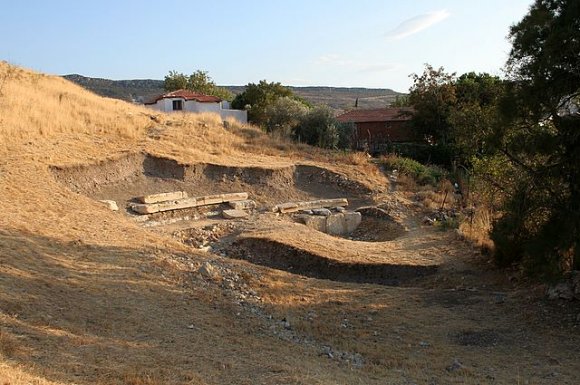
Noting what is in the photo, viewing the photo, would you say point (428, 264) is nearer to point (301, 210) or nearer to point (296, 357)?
point (301, 210)

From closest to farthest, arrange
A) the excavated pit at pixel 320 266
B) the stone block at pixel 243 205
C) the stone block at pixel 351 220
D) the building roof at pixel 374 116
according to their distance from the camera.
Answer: the excavated pit at pixel 320 266
the stone block at pixel 243 205
the stone block at pixel 351 220
the building roof at pixel 374 116

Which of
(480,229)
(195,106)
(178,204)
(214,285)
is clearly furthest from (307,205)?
(195,106)

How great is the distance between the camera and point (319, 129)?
27.4m

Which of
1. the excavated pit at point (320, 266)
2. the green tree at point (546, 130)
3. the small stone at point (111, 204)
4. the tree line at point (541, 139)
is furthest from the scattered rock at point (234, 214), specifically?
the green tree at point (546, 130)

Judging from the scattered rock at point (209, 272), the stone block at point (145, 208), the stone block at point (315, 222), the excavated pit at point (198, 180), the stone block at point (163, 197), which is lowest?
the stone block at point (315, 222)

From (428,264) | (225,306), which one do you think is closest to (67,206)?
(225,306)

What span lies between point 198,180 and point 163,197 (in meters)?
2.27

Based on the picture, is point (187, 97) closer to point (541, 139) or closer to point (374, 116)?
point (374, 116)

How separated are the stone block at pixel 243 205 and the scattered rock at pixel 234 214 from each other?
38 centimetres

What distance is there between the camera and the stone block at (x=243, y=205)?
16809 mm

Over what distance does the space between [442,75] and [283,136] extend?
11.2m

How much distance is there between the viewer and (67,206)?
1192 cm

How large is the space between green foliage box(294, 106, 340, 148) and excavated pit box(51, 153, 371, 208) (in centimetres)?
614

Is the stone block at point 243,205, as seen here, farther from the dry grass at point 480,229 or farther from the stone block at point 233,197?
the dry grass at point 480,229
